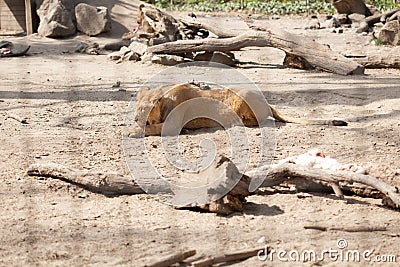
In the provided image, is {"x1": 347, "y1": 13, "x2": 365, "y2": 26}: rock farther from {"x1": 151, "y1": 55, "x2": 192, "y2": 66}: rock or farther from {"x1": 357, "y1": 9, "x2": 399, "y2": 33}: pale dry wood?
Result: {"x1": 151, "y1": 55, "x2": 192, "y2": 66}: rock

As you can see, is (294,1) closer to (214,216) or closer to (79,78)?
(79,78)

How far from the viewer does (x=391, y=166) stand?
4789 mm

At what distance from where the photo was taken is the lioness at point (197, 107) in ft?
19.3

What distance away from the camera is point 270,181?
4285 millimetres

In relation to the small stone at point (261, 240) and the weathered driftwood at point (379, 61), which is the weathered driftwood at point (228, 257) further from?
the weathered driftwood at point (379, 61)

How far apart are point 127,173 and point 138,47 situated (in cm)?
595

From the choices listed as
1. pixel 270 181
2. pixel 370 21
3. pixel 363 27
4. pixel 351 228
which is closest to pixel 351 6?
pixel 370 21

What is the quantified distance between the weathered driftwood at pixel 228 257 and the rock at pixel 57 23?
32.7ft

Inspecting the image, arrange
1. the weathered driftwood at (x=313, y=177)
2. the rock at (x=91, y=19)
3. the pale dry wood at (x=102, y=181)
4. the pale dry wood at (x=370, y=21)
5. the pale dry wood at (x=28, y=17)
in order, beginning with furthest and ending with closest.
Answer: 1. the pale dry wood at (x=28, y=17)
2. the pale dry wood at (x=370, y=21)
3. the rock at (x=91, y=19)
4. the pale dry wood at (x=102, y=181)
5. the weathered driftwood at (x=313, y=177)

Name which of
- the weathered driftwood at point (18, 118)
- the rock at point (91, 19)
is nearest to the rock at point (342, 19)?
the rock at point (91, 19)

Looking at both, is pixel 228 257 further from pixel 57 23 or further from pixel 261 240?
pixel 57 23

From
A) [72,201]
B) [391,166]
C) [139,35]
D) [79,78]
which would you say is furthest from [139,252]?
[139,35]

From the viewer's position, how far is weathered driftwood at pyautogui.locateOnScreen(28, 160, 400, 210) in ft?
13.0

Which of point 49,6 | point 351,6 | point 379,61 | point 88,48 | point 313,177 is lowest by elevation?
point 88,48
